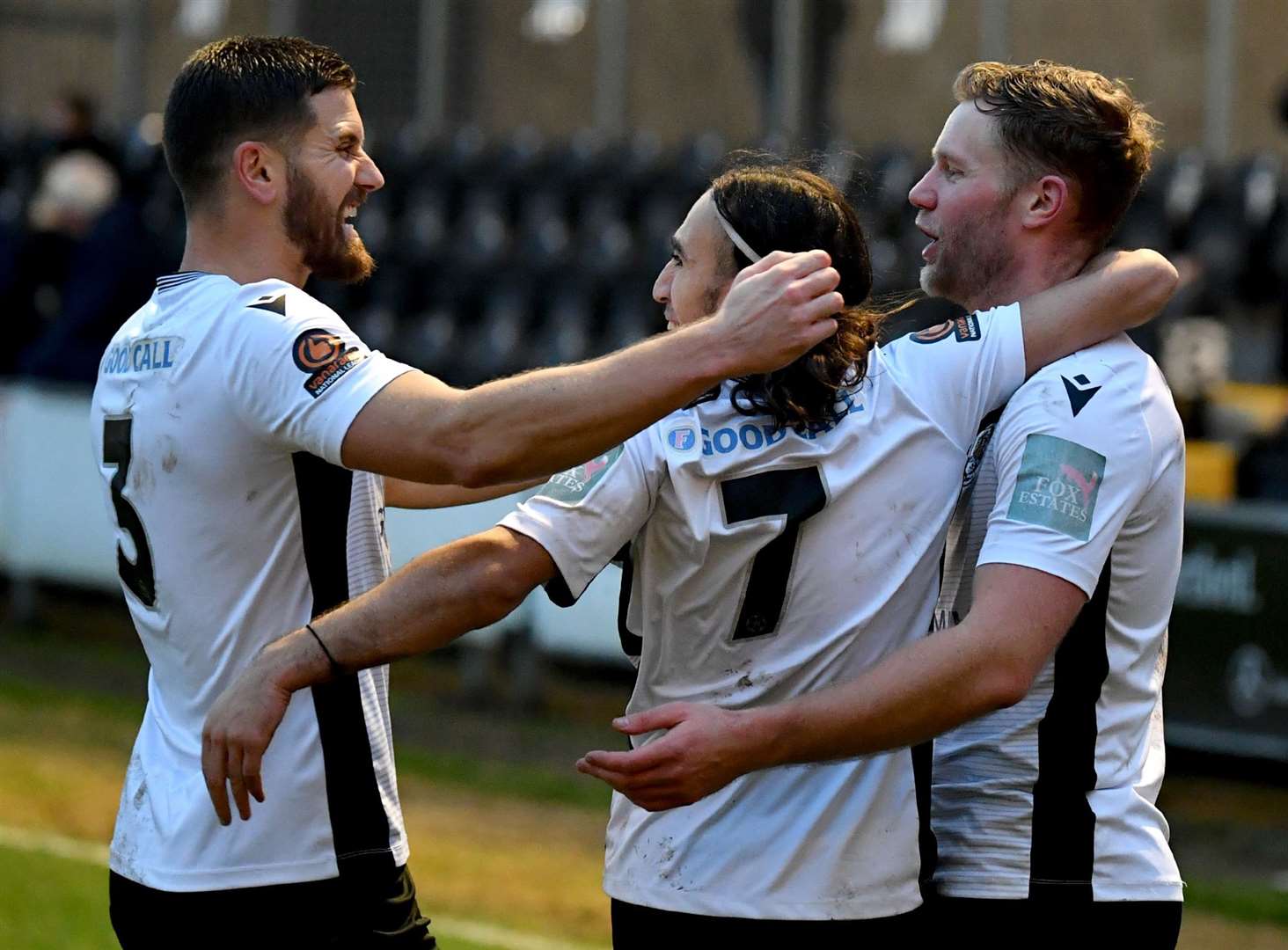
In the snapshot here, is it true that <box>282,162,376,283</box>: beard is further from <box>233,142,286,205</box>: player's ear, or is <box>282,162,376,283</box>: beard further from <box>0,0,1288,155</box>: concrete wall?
<box>0,0,1288,155</box>: concrete wall

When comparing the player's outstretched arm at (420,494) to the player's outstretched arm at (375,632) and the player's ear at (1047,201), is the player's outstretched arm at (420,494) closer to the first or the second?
the player's outstretched arm at (375,632)

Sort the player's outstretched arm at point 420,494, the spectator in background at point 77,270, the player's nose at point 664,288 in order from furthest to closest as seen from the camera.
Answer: the spectator in background at point 77,270 → the player's outstretched arm at point 420,494 → the player's nose at point 664,288

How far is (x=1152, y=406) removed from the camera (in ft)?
8.53

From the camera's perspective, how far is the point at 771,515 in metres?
2.46

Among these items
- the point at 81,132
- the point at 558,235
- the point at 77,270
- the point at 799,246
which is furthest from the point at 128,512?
the point at 81,132

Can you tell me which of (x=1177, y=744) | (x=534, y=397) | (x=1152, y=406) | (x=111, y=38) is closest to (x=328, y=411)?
(x=534, y=397)

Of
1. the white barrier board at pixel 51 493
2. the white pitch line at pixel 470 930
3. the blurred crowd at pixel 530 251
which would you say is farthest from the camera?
the white barrier board at pixel 51 493

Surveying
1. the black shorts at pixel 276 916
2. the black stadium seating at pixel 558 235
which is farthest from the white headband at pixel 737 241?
the black stadium seating at pixel 558 235

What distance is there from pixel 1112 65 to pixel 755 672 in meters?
8.35

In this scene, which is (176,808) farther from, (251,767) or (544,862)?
(544,862)

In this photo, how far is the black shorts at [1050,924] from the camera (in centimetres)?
257

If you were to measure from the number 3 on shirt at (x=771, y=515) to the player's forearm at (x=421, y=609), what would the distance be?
27 cm

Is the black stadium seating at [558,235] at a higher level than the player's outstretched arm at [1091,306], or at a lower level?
lower

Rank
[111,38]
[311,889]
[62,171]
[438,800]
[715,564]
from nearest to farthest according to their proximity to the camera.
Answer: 1. [715,564]
2. [311,889]
3. [438,800]
4. [62,171]
5. [111,38]
